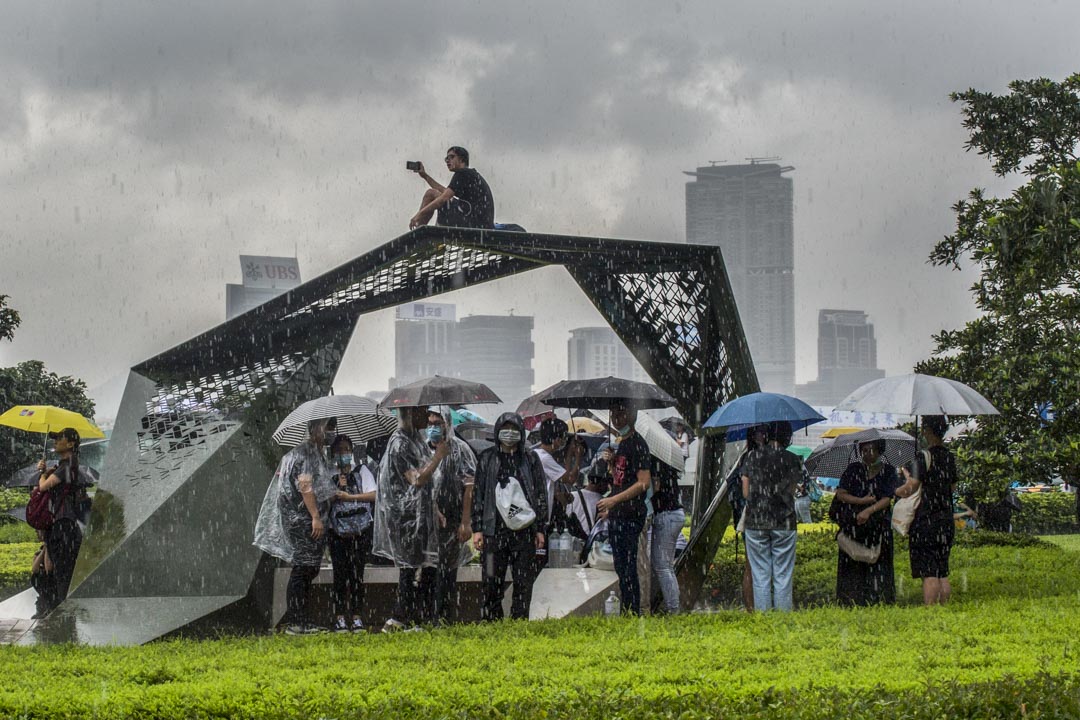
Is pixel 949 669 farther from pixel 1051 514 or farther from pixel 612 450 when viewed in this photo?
pixel 1051 514

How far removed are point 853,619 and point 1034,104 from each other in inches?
234

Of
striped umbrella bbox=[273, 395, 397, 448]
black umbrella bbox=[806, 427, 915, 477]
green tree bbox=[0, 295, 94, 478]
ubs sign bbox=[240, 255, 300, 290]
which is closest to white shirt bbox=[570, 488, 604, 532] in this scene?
striped umbrella bbox=[273, 395, 397, 448]

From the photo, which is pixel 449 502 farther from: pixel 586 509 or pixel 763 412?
pixel 763 412

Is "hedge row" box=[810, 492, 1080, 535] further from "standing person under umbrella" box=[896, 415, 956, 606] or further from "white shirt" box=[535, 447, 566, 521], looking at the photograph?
"standing person under umbrella" box=[896, 415, 956, 606]

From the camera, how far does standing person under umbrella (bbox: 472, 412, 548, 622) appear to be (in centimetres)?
698

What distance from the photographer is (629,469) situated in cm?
727

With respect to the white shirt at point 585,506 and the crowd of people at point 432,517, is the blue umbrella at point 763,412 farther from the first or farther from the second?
the white shirt at point 585,506

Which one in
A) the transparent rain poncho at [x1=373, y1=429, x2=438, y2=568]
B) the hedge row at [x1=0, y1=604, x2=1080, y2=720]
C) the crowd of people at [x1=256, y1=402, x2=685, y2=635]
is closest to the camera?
the hedge row at [x1=0, y1=604, x2=1080, y2=720]

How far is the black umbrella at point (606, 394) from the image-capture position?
8.43m

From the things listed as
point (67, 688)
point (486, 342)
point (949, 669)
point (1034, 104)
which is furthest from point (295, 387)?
point (486, 342)

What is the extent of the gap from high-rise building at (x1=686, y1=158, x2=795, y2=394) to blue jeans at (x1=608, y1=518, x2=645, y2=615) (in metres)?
95.0

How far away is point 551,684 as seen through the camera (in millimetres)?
4762

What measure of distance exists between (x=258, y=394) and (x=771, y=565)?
173 inches

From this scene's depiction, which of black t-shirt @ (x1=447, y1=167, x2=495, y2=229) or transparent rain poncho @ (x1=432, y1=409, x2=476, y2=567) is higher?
black t-shirt @ (x1=447, y1=167, x2=495, y2=229)
